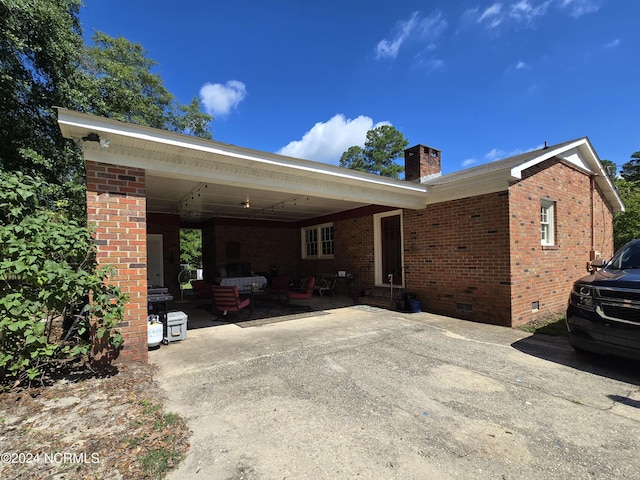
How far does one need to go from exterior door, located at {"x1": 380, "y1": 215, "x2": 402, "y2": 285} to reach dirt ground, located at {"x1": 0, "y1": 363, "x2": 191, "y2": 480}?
7.36m

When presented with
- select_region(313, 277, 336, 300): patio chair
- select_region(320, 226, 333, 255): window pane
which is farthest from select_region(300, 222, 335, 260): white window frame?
select_region(313, 277, 336, 300): patio chair

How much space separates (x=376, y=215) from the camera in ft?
32.9

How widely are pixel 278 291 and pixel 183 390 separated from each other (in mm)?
6417

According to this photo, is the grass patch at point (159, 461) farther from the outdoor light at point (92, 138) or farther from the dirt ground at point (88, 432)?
the outdoor light at point (92, 138)

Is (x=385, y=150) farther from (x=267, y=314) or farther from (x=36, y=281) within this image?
(x=36, y=281)

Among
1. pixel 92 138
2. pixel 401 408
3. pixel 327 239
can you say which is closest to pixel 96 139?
pixel 92 138

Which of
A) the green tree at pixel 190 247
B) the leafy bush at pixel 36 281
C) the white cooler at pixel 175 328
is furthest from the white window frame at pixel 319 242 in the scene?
the green tree at pixel 190 247

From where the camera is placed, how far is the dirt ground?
2.06 m

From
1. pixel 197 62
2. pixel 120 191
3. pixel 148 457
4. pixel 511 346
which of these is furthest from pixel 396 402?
pixel 197 62

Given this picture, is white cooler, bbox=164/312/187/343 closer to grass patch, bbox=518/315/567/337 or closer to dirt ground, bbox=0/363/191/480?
dirt ground, bbox=0/363/191/480

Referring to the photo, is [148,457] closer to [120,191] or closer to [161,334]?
[161,334]

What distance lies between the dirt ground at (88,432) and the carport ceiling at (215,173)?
2.95 m

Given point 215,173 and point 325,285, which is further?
point 325,285

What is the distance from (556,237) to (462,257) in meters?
2.91
